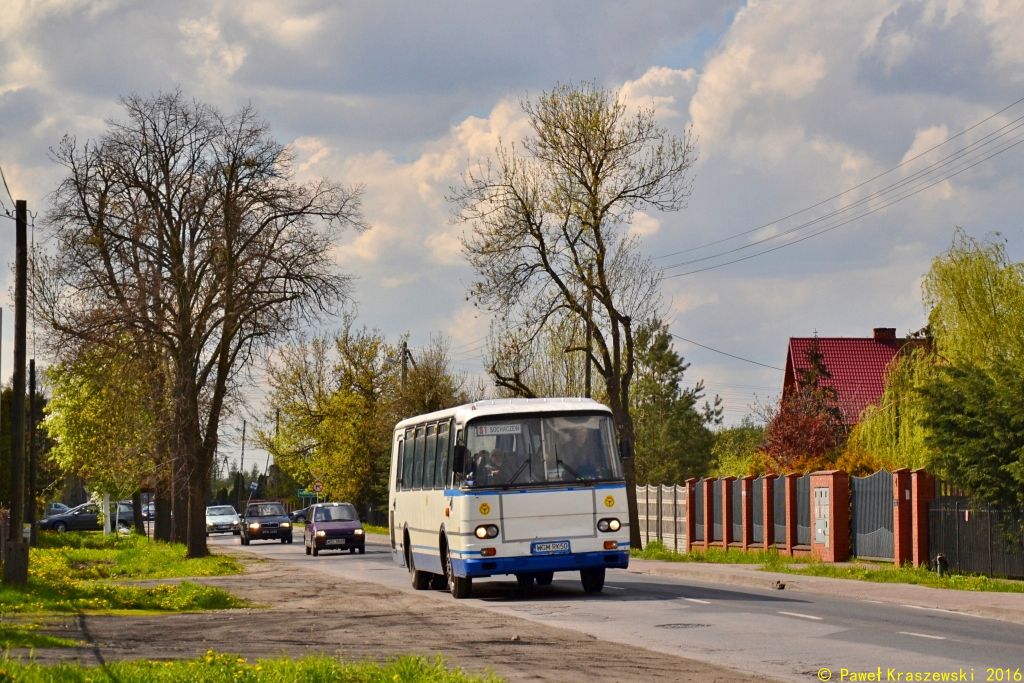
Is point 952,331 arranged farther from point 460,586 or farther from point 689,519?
point 460,586

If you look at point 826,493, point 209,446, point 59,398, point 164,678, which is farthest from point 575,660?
point 59,398

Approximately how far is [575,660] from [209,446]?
83.9 ft

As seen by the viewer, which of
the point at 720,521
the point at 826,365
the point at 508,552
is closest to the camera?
the point at 508,552

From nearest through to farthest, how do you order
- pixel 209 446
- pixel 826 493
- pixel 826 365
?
pixel 826 493 → pixel 209 446 → pixel 826 365

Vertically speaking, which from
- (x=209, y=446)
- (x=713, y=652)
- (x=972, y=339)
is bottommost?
(x=713, y=652)

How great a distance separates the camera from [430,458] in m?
22.5

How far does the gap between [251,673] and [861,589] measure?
15.0 m

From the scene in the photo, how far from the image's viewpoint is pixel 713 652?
41.6 feet

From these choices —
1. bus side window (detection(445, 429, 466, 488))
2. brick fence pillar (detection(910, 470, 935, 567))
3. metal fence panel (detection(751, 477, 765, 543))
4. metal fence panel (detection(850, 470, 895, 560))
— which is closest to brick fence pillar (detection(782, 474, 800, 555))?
metal fence panel (detection(751, 477, 765, 543))

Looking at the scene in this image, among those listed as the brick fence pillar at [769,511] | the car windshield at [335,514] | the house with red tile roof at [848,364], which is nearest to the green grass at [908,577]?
the brick fence pillar at [769,511]

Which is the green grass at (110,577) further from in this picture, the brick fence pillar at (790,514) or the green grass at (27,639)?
the brick fence pillar at (790,514)

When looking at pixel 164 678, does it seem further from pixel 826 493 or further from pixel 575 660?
pixel 826 493

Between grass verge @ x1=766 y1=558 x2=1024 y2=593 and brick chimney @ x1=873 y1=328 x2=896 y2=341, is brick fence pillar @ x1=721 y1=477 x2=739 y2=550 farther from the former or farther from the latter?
brick chimney @ x1=873 y1=328 x2=896 y2=341

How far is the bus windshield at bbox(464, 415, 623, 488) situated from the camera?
64.1 feet
